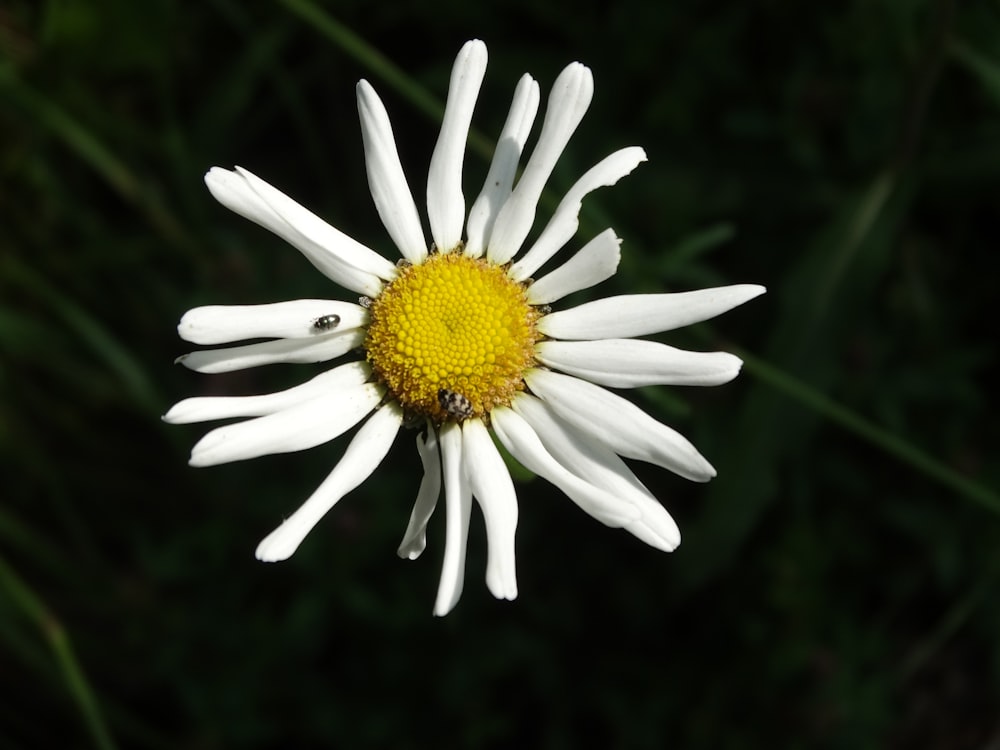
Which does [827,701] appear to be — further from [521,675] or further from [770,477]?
[521,675]

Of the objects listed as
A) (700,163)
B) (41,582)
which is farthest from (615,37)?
(41,582)

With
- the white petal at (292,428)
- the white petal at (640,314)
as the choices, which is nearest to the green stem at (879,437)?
the white petal at (640,314)

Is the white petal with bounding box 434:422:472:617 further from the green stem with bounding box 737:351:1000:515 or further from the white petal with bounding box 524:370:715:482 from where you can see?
the green stem with bounding box 737:351:1000:515

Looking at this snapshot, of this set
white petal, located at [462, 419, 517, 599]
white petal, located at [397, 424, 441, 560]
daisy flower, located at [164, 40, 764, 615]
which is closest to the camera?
white petal, located at [462, 419, 517, 599]

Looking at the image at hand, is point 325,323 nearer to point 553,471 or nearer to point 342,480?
point 342,480

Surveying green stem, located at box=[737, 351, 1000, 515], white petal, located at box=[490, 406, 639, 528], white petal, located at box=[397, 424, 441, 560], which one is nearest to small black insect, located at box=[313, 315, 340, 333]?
white petal, located at box=[397, 424, 441, 560]

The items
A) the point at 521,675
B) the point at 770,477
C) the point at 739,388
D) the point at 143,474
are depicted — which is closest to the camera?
the point at 770,477
